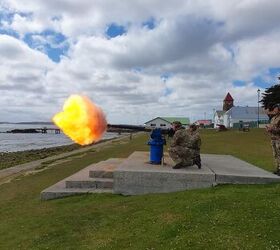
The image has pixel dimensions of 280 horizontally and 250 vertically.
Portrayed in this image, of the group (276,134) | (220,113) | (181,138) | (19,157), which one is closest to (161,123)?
(19,157)

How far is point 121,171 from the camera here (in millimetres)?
12898

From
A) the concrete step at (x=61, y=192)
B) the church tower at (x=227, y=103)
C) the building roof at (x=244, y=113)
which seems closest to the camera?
the concrete step at (x=61, y=192)

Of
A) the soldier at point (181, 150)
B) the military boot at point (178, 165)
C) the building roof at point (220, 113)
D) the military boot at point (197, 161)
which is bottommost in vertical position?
the military boot at point (178, 165)

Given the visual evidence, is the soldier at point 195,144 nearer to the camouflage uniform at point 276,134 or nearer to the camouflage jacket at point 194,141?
the camouflage jacket at point 194,141

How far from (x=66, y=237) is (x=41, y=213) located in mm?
2568

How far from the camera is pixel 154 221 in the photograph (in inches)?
359

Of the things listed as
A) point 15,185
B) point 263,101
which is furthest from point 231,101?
point 15,185

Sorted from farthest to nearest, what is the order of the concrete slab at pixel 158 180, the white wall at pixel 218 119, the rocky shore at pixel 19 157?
the white wall at pixel 218 119 → the rocky shore at pixel 19 157 → the concrete slab at pixel 158 180

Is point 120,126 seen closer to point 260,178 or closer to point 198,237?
point 260,178

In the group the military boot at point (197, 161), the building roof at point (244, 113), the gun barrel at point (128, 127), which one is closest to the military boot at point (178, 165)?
the military boot at point (197, 161)

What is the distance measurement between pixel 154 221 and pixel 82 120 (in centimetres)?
696

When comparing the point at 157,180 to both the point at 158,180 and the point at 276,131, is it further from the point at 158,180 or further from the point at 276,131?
the point at 276,131

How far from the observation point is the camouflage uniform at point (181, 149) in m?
13.9

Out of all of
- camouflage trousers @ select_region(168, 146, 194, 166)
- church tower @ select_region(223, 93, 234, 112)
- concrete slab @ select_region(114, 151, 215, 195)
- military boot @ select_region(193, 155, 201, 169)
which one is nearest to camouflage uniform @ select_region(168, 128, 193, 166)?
camouflage trousers @ select_region(168, 146, 194, 166)
